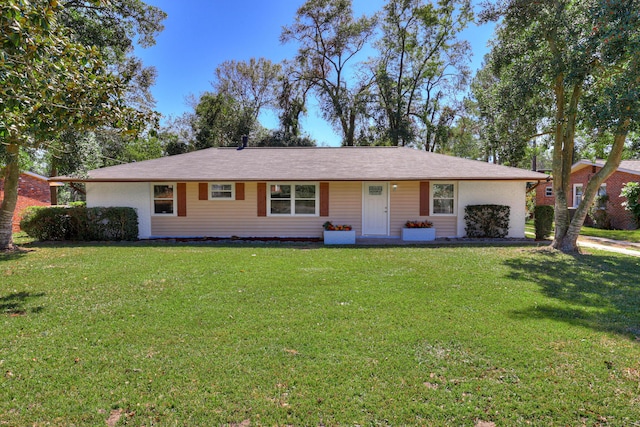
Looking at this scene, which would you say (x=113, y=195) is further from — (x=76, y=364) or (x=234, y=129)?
(x=234, y=129)

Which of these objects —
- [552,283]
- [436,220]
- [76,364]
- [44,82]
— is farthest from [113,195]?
[552,283]

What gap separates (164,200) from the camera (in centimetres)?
1262

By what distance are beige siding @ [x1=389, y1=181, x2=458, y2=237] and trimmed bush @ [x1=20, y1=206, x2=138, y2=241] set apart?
371 inches

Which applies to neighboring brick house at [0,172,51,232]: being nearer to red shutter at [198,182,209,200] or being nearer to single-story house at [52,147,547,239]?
single-story house at [52,147,547,239]

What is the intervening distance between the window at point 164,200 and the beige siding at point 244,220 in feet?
0.90

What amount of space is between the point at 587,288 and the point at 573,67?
4.96 metres

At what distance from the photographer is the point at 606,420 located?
2.58m

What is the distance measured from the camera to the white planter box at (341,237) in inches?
452

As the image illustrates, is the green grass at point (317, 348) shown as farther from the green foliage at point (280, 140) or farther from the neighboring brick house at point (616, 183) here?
the green foliage at point (280, 140)

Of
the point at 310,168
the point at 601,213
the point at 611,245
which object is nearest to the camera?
the point at 611,245

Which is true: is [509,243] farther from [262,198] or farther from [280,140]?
[280,140]

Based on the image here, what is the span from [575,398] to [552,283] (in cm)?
427

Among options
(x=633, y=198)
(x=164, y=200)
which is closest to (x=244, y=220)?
(x=164, y=200)

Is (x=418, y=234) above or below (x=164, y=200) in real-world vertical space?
below
